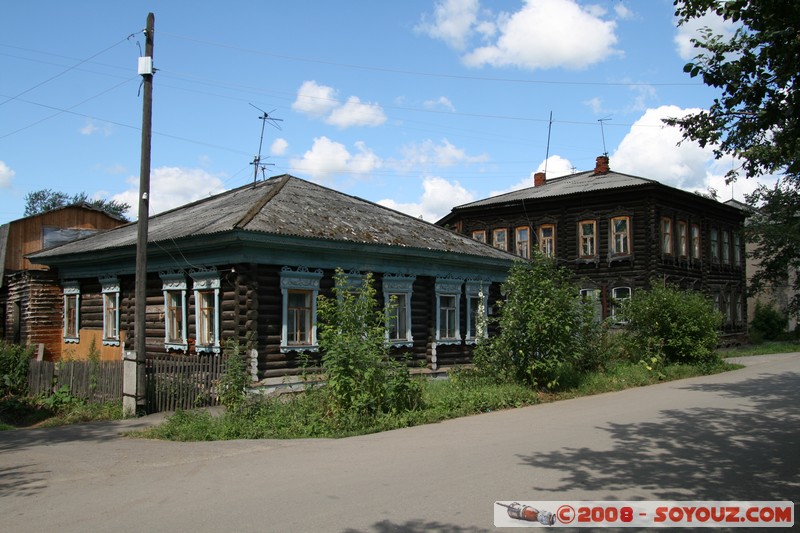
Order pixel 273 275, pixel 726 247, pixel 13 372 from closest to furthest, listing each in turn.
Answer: pixel 13 372
pixel 273 275
pixel 726 247

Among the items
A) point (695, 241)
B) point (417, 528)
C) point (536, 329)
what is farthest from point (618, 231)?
point (417, 528)

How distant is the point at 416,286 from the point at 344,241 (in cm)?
338

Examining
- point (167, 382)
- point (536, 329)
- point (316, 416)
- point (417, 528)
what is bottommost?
point (417, 528)

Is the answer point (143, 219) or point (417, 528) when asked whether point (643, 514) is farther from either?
point (143, 219)

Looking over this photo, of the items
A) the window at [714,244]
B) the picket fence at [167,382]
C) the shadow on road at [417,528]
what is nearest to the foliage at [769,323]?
the window at [714,244]

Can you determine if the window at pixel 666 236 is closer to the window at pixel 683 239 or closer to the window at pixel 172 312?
the window at pixel 683 239

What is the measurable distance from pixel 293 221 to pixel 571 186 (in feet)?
70.0

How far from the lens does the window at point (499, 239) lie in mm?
35312

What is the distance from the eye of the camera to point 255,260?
15.2 metres

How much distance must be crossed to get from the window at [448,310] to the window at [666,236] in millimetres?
15151

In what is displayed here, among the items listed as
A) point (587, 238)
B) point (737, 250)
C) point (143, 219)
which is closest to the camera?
point (143, 219)

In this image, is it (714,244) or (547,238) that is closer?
(547,238)

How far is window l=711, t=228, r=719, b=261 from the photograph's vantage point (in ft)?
118

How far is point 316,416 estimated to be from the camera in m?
11.7
